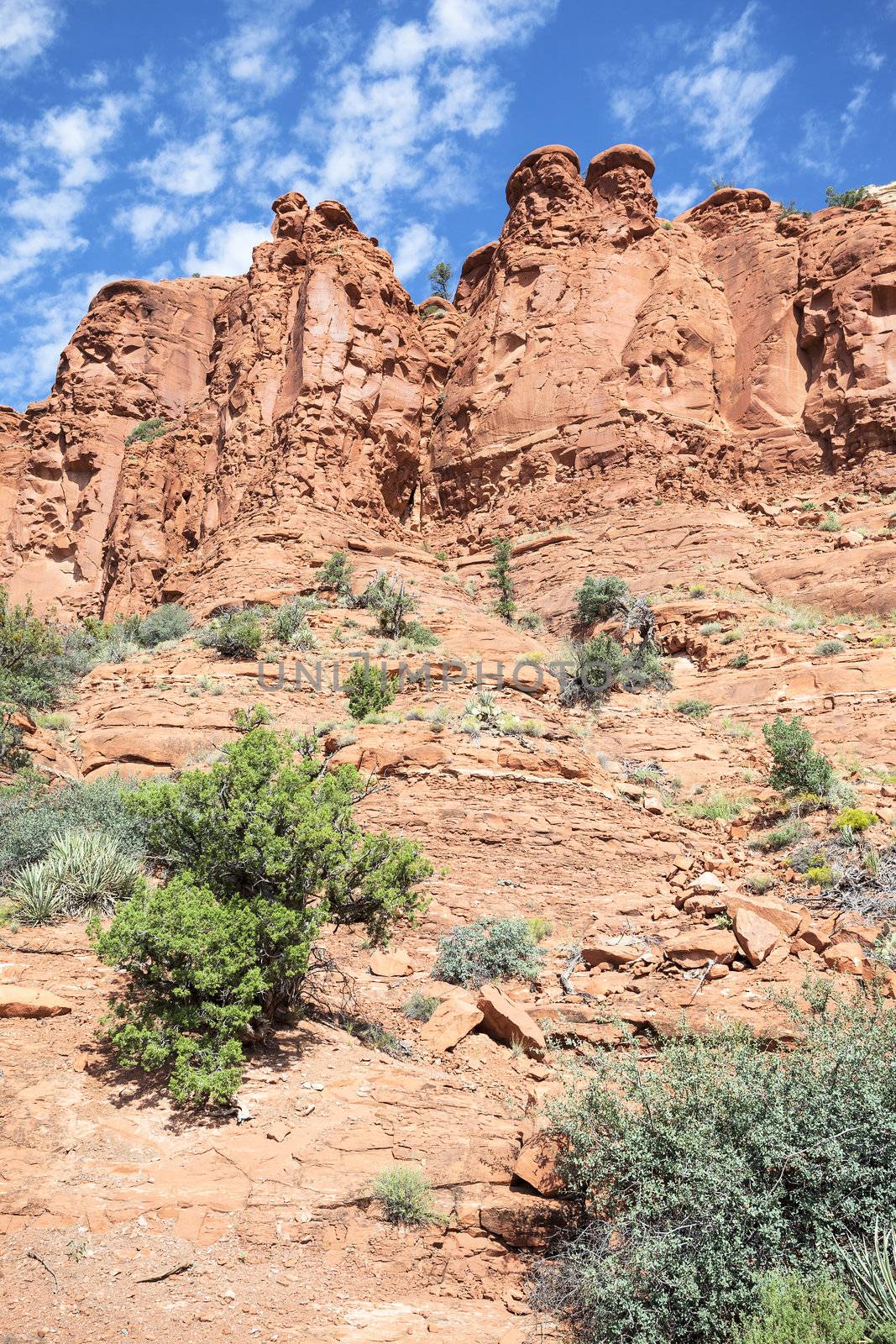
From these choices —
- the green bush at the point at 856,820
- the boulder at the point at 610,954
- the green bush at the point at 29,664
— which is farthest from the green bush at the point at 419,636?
the boulder at the point at 610,954

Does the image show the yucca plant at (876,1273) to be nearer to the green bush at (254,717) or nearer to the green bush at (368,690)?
the green bush at (254,717)

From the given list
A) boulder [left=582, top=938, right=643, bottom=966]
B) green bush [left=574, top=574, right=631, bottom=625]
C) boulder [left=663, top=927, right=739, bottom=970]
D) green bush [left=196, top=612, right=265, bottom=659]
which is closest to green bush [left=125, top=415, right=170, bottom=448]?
green bush [left=196, top=612, right=265, bottom=659]

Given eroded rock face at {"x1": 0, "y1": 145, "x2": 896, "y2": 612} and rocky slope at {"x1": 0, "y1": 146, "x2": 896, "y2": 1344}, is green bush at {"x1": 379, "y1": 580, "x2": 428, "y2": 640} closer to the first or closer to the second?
rocky slope at {"x1": 0, "y1": 146, "x2": 896, "y2": 1344}

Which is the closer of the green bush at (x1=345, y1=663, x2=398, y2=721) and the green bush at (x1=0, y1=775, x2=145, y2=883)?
the green bush at (x1=0, y1=775, x2=145, y2=883)

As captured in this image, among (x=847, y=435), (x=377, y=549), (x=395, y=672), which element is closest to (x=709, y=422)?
(x=847, y=435)

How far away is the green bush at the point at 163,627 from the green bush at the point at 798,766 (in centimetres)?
1477

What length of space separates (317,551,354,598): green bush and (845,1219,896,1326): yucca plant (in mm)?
19802

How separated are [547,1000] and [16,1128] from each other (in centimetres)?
415

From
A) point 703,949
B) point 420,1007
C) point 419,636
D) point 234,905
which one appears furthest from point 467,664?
point 234,905

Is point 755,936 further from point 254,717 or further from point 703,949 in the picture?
point 254,717

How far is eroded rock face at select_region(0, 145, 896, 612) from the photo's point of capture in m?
28.7

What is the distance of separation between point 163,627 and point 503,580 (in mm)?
10531

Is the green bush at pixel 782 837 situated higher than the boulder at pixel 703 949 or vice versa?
the green bush at pixel 782 837

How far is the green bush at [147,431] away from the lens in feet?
121
